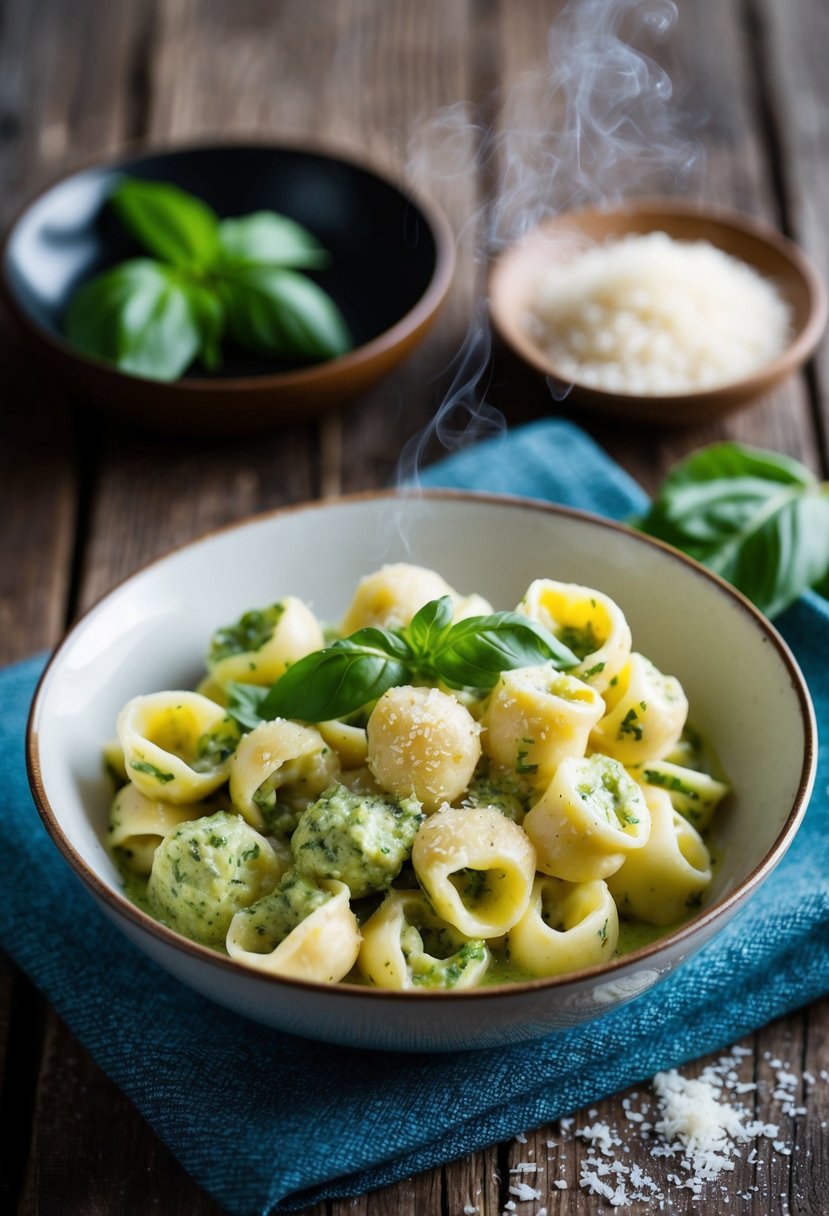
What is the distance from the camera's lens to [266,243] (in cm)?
347

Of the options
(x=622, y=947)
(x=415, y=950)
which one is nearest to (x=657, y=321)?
(x=622, y=947)

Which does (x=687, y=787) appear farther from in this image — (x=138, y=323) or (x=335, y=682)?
(x=138, y=323)

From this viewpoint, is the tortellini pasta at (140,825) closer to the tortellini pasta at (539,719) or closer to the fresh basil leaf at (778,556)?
the tortellini pasta at (539,719)

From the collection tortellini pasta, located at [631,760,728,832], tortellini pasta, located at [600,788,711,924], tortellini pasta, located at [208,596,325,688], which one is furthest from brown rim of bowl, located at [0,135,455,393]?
tortellini pasta, located at [600,788,711,924]

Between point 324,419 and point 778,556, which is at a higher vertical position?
point 778,556

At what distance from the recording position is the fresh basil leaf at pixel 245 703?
6.82 feet

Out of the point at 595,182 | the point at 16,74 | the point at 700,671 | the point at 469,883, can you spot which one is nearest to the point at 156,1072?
the point at 469,883

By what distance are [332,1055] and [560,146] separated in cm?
284

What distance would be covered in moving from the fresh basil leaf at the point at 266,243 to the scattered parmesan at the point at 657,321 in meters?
0.63

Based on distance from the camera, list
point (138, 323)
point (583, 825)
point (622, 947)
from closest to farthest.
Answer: point (583, 825) < point (622, 947) < point (138, 323)

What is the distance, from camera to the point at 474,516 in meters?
2.46

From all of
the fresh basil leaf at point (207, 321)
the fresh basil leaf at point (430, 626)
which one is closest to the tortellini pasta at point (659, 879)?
the fresh basil leaf at point (430, 626)

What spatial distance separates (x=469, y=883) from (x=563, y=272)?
6.90 feet

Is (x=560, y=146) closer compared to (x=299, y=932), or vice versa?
(x=299, y=932)
